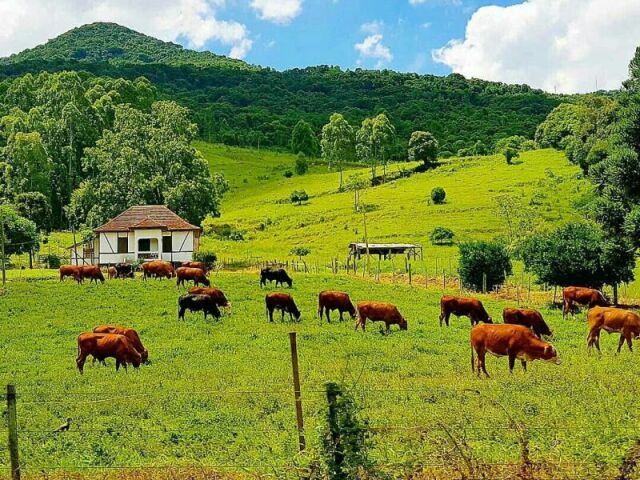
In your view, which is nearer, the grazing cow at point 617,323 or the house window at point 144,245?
the grazing cow at point 617,323

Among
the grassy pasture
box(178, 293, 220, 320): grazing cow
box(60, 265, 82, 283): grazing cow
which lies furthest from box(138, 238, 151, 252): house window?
box(178, 293, 220, 320): grazing cow

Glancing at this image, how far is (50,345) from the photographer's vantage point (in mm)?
20719

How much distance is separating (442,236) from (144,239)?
24.2m

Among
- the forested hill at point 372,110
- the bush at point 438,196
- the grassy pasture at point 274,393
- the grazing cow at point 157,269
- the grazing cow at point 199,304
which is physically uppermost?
the forested hill at point 372,110

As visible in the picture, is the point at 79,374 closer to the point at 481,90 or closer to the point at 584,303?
the point at 584,303

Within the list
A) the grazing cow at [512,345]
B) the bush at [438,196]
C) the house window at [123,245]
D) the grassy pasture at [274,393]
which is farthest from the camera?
the bush at [438,196]

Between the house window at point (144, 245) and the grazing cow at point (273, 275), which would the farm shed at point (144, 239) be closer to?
the house window at point (144, 245)

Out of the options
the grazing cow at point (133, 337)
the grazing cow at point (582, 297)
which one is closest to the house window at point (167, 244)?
the grazing cow at point (582, 297)

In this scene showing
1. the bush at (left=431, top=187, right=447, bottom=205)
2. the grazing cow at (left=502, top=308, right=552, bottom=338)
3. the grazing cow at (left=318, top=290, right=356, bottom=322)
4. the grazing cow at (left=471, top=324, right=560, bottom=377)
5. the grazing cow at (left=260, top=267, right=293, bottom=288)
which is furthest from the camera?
the bush at (left=431, top=187, right=447, bottom=205)

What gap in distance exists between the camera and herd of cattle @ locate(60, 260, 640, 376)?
53.0 ft

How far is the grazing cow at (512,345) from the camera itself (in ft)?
52.6

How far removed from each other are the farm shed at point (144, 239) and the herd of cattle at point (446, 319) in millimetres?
12191

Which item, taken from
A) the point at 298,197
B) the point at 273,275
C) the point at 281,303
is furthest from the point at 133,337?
the point at 298,197

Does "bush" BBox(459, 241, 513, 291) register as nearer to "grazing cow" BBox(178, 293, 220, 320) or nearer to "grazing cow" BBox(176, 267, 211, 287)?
"grazing cow" BBox(176, 267, 211, 287)
